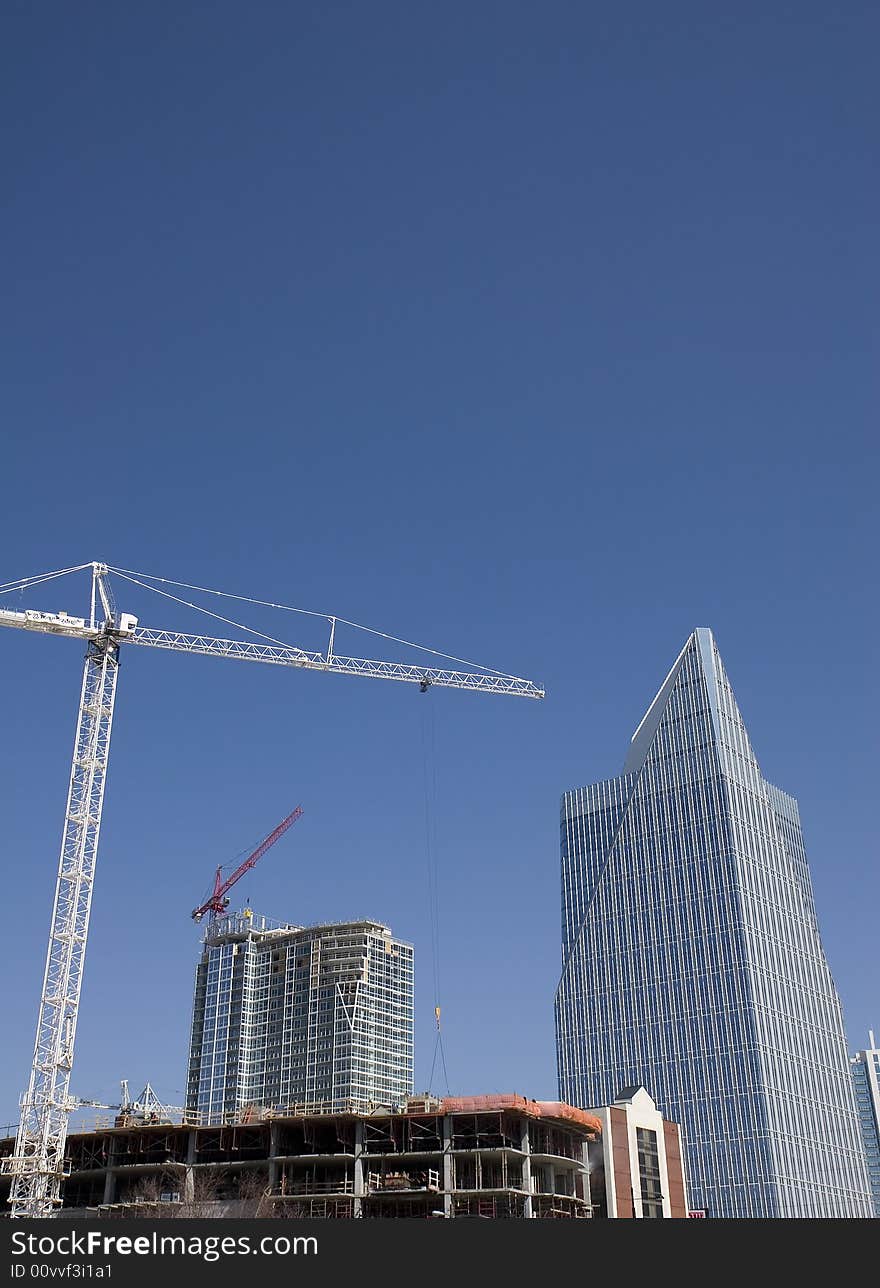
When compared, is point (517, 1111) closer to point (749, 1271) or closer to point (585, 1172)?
point (585, 1172)

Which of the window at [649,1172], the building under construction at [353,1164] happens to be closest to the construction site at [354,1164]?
the building under construction at [353,1164]

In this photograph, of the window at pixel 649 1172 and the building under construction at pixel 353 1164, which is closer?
the building under construction at pixel 353 1164

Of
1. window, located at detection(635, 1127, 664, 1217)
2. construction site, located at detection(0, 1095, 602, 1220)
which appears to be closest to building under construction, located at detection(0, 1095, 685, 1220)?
construction site, located at detection(0, 1095, 602, 1220)

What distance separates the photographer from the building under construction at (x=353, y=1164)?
103 m

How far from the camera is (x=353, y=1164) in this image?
10619 cm

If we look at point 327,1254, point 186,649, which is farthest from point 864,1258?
point 186,649

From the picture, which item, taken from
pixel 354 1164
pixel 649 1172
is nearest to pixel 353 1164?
pixel 354 1164

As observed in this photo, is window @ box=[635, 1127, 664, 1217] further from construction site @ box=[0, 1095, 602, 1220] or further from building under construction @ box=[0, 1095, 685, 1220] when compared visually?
construction site @ box=[0, 1095, 602, 1220]

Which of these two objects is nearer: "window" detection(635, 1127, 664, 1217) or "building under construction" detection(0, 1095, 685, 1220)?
"building under construction" detection(0, 1095, 685, 1220)

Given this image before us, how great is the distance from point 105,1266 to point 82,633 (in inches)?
3761

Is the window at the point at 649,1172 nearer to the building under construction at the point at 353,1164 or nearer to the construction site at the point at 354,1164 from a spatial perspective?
the building under construction at the point at 353,1164

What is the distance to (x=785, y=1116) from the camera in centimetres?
19700

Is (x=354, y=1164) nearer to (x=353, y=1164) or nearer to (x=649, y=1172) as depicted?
(x=353, y=1164)

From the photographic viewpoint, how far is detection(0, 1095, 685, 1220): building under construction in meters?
103
